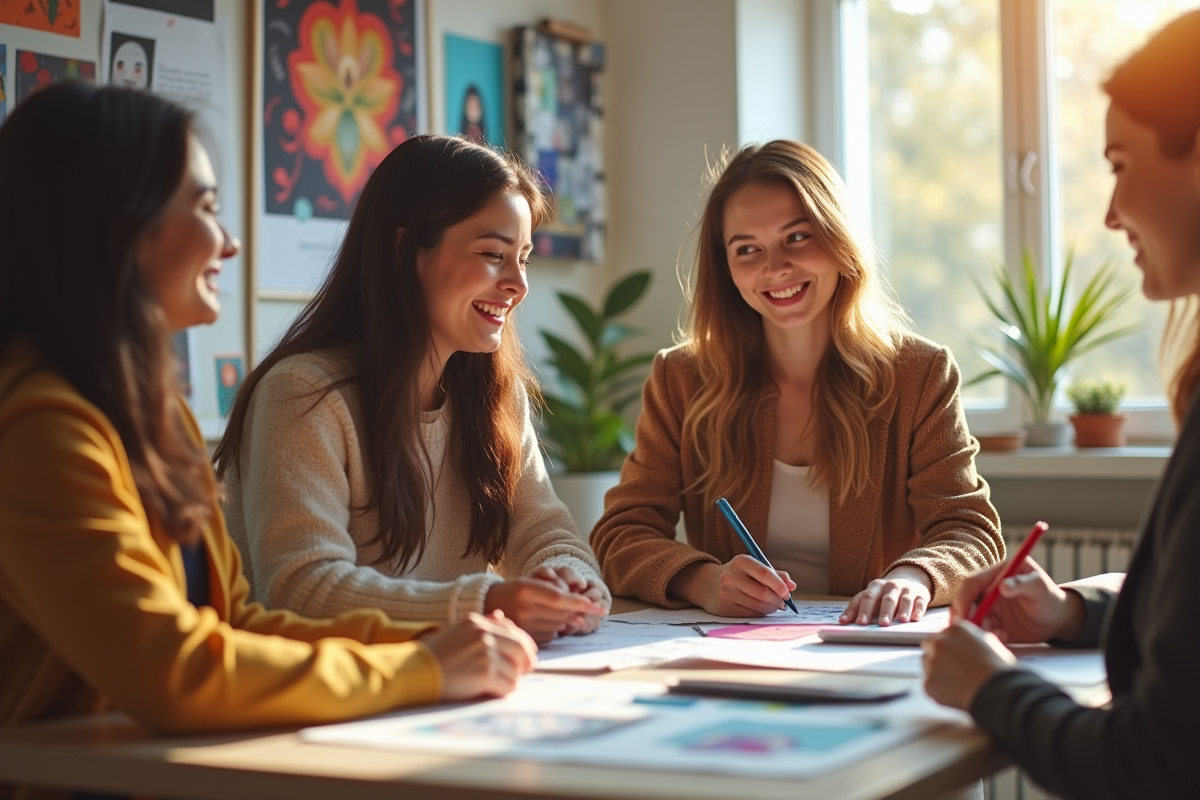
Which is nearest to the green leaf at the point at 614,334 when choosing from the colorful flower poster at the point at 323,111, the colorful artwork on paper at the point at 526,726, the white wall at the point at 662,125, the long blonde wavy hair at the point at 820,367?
the white wall at the point at 662,125

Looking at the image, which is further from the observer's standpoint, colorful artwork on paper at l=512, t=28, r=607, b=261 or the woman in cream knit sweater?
colorful artwork on paper at l=512, t=28, r=607, b=261

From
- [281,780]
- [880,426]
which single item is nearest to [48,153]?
[281,780]

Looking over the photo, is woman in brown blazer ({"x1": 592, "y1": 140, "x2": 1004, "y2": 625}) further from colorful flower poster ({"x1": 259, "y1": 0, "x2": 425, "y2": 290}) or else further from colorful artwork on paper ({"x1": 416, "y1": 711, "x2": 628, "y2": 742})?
colorful flower poster ({"x1": 259, "y1": 0, "x2": 425, "y2": 290})

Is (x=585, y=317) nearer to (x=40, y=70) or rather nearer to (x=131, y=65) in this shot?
(x=131, y=65)

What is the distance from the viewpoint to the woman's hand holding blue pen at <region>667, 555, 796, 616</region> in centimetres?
166

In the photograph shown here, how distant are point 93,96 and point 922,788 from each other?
0.92 meters

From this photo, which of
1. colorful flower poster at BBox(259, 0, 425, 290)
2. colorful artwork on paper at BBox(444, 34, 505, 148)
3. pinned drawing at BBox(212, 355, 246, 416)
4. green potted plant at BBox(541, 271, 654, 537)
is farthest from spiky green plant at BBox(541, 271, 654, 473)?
pinned drawing at BBox(212, 355, 246, 416)

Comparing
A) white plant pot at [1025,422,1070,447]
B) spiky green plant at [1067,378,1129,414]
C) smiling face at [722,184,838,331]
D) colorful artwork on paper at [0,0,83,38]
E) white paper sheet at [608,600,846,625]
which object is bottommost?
white paper sheet at [608,600,846,625]

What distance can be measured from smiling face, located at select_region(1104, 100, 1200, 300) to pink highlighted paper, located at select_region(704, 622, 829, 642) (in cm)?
57

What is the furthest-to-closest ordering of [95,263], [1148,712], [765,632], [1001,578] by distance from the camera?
[765,632]
[1001,578]
[95,263]
[1148,712]

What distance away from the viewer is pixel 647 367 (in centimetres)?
375

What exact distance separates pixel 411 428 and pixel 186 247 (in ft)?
1.81

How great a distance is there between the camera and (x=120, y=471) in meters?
1.09

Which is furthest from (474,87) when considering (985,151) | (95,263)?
(95,263)
